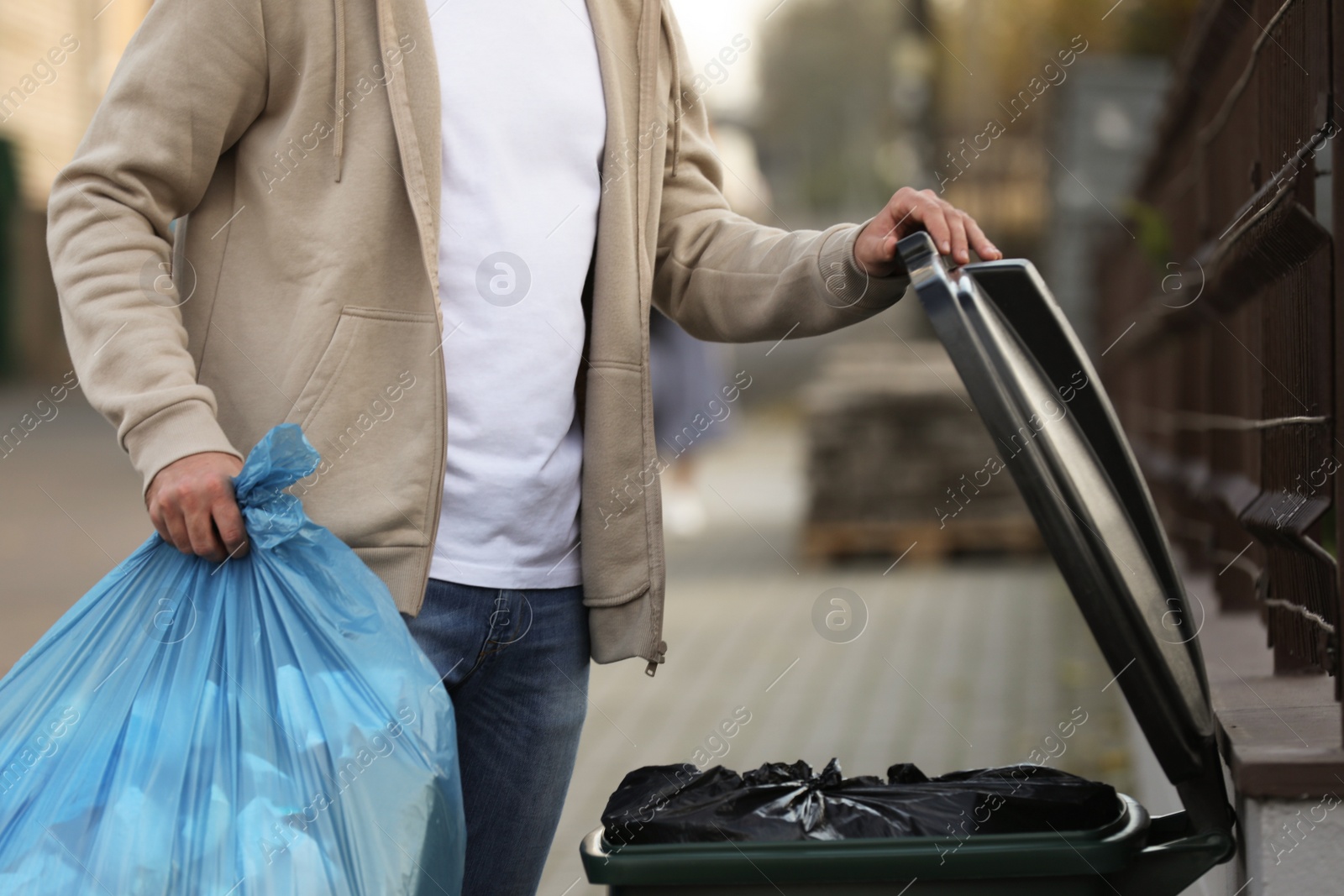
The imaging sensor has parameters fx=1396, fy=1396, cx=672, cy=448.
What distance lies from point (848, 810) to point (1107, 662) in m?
0.32

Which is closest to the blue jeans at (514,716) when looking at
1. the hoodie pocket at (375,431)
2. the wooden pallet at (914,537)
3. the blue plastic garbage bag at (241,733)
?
the hoodie pocket at (375,431)

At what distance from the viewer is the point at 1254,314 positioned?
3000 mm

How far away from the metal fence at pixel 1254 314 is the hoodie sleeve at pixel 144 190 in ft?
4.44

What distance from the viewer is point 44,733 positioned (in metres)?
1.53

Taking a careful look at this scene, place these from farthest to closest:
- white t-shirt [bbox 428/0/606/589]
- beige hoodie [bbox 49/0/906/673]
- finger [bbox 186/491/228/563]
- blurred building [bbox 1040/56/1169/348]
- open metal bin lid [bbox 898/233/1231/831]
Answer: blurred building [bbox 1040/56/1169/348] → white t-shirt [bbox 428/0/606/589] → beige hoodie [bbox 49/0/906/673] → finger [bbox 186/491/228/563] → open metal bin lid [bbox 898/233/1231/831]

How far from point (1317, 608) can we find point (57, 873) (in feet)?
5.43

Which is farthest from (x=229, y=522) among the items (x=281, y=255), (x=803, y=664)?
(x=803, y=664)

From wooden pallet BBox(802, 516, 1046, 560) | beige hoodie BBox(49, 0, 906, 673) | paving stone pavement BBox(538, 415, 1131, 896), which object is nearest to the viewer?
beige hoodie BBox(49, 0, 906, 673)

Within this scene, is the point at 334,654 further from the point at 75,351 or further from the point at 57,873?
the point at 75,351

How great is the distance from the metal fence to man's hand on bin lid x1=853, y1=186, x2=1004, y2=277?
43 centimetres

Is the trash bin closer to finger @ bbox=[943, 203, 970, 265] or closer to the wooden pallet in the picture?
finger @ bbox=[943, 203, 970, 265]

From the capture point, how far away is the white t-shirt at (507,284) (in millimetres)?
1852

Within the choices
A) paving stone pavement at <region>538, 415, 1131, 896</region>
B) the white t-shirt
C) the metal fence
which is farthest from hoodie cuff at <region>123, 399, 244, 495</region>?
paving stone pavement at <region>538, 415, 1131, 896</region>

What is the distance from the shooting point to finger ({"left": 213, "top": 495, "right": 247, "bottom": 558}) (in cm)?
159
